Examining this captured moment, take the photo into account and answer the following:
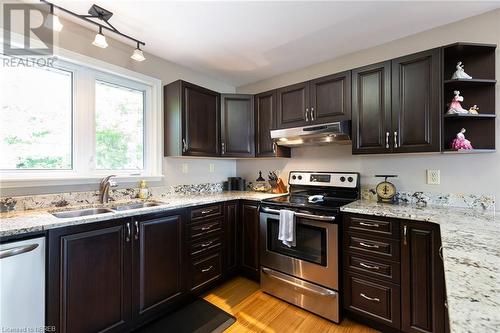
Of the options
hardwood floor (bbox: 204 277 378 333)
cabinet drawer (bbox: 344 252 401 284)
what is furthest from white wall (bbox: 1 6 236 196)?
cabinet drawer (bbox: 344 252 401 284)

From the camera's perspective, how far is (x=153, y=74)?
2.56m

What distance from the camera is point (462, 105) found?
191cm

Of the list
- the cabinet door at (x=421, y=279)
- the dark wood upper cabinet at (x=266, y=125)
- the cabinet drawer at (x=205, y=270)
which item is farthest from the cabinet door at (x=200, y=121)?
the cabinet door at (x=421, y=279)

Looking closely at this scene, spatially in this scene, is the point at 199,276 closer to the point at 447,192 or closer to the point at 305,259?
the point at 305,259

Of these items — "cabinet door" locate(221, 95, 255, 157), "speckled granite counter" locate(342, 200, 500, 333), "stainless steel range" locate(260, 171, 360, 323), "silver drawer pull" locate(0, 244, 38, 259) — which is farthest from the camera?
"cabinet door" locate(221, 95, 255, 157)

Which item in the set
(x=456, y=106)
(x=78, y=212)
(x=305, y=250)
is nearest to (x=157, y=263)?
(x=78, y=212)

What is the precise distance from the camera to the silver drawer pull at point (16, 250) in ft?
3.95

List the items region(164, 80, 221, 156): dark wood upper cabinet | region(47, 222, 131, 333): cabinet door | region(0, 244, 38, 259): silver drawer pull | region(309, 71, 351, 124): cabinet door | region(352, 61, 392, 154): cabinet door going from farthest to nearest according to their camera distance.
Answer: region(164, 80, 221, 156): dark wood upper cabinet, region(309, 71, 351, 124): cabinet door, region(352, 61, 392, 154): cabinet door, region(47, 222, 131, 333): cabinet door, region(0, 244, 38, 259): silver drawer pull

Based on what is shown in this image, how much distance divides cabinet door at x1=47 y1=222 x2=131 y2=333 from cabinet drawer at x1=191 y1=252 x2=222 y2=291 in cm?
60

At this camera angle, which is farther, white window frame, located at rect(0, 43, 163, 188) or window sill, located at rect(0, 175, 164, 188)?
white window frame, located at rect(0, 43, 163, 188)

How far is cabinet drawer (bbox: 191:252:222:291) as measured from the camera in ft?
7.25

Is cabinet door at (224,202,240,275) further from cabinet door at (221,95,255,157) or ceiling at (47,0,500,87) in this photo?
ceiling at (47,0,500,87)

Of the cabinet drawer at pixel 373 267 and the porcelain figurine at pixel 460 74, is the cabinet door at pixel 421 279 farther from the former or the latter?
the porcelain figurine at pixel 460 74

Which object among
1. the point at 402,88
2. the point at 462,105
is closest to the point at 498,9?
the point at 462,105
